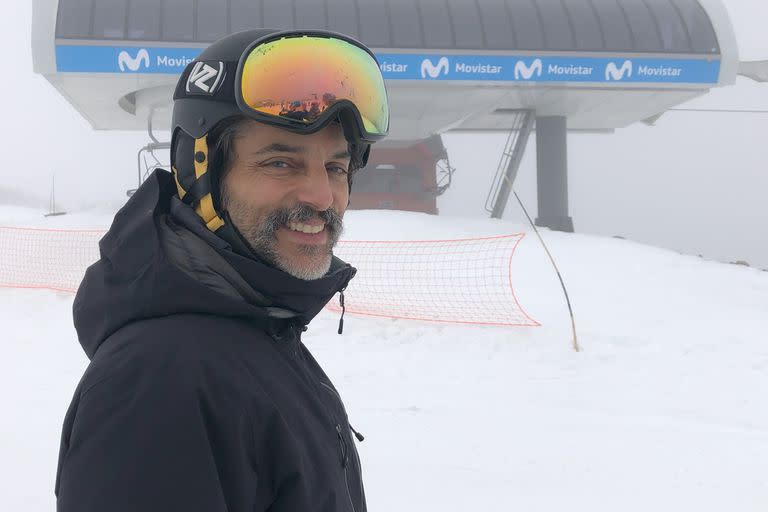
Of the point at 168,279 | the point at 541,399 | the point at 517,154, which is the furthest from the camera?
the point at 517,154

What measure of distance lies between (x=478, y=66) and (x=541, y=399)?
1250cm

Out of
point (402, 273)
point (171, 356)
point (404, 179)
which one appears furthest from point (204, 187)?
point (404, 179)

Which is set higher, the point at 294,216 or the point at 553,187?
the point at 294,216

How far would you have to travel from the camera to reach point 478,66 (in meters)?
17.4

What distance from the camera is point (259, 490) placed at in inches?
50.8

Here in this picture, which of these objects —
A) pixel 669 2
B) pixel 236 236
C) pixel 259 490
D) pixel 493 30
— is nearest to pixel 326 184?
pixel 236 236

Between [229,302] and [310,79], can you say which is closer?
[229,302]

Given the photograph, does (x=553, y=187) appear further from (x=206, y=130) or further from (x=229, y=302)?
(x=229, y=302)

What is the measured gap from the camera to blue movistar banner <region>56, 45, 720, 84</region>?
16.3 m

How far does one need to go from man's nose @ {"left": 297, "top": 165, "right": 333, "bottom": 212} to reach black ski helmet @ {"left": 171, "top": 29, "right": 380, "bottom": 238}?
0.16 m

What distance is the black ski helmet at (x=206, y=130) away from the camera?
159 cm

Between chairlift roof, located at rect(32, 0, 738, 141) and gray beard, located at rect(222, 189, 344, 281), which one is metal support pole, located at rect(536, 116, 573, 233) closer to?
chairlift roof, located at rect(32, 0, 738, 141)

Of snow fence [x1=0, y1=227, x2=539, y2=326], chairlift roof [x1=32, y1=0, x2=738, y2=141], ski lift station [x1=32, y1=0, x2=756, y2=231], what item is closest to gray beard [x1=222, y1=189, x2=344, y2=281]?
snow fence [x1=0, y1=227, x2=539, y2=326]

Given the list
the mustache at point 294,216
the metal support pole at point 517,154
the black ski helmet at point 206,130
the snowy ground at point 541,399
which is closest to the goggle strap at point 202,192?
the black ski helmet at point 206,130
